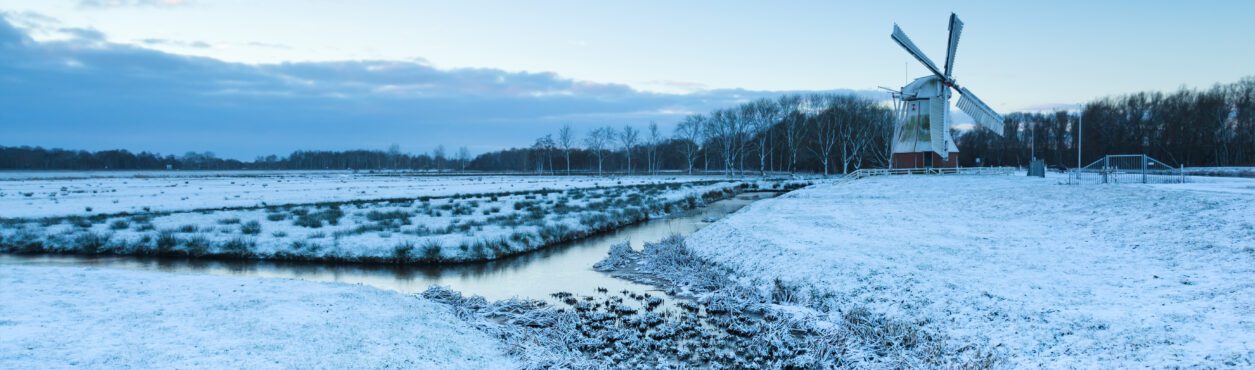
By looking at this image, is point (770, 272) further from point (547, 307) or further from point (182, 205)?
point (182, 205)

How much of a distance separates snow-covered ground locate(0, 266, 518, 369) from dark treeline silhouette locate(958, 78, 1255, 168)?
252 ft

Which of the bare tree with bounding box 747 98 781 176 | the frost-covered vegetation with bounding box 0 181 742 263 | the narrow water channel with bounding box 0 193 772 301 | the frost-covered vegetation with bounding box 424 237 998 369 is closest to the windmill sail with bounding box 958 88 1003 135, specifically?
the bare tree with bounding box 747 98 781 176

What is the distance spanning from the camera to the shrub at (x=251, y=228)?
2415 centimetres

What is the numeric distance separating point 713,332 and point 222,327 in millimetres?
7926

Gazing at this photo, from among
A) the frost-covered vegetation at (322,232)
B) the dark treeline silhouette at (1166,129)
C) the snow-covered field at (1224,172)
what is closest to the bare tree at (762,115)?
the dark treeline silhouette at (1166,129)

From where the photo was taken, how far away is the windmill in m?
51.4

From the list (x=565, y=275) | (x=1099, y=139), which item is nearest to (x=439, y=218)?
(x=565, y=275)

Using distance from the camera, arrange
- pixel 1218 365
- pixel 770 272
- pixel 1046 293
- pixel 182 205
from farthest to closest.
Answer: pixel 182 205 < pixel 770 272 < pixel 1046 293 < pixel 1218 365

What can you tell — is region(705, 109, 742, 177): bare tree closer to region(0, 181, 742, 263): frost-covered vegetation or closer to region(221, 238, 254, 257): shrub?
region(0, 181, 742, 263): frost-covered vegetation

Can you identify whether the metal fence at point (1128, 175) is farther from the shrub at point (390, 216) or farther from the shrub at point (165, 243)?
the shrub at point (165, 243)

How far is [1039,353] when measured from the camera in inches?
356

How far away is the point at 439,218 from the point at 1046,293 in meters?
23.6

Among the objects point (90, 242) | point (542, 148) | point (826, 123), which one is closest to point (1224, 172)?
point (826, 123)

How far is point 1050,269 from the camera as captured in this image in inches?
522
